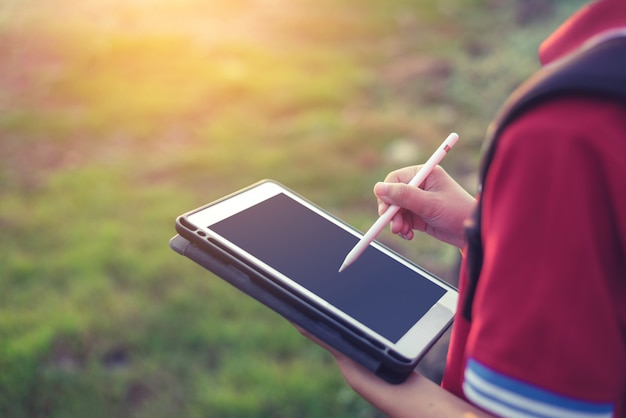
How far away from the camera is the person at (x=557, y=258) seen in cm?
72

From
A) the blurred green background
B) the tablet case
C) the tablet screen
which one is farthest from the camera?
the blurred green background

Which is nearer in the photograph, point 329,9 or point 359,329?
point 359,329

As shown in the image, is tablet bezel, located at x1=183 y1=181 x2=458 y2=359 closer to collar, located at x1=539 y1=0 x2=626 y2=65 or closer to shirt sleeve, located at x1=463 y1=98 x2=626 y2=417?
shirt sleeve, located at x1=463 y1=98 x2=626 y2=417

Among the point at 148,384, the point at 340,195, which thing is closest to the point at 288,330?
the point at 148,384

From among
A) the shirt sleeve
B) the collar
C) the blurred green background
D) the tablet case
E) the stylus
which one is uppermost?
the collar

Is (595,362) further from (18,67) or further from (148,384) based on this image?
(18,67)

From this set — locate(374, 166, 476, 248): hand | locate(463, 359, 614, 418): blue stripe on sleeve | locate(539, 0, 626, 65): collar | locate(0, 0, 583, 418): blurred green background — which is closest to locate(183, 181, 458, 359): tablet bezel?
locate(374, 166, 476, 248): hand

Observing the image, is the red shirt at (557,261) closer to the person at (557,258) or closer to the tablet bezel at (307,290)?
the person at (557,258)

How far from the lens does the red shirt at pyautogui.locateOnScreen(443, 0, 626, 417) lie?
719 millimetres

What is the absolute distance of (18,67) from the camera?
5.03 meters

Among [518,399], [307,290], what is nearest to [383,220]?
[307,290]

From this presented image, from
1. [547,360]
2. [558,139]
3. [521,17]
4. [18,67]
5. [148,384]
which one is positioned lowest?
[148,384]

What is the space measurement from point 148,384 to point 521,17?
5.79 m

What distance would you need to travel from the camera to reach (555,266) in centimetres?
74
